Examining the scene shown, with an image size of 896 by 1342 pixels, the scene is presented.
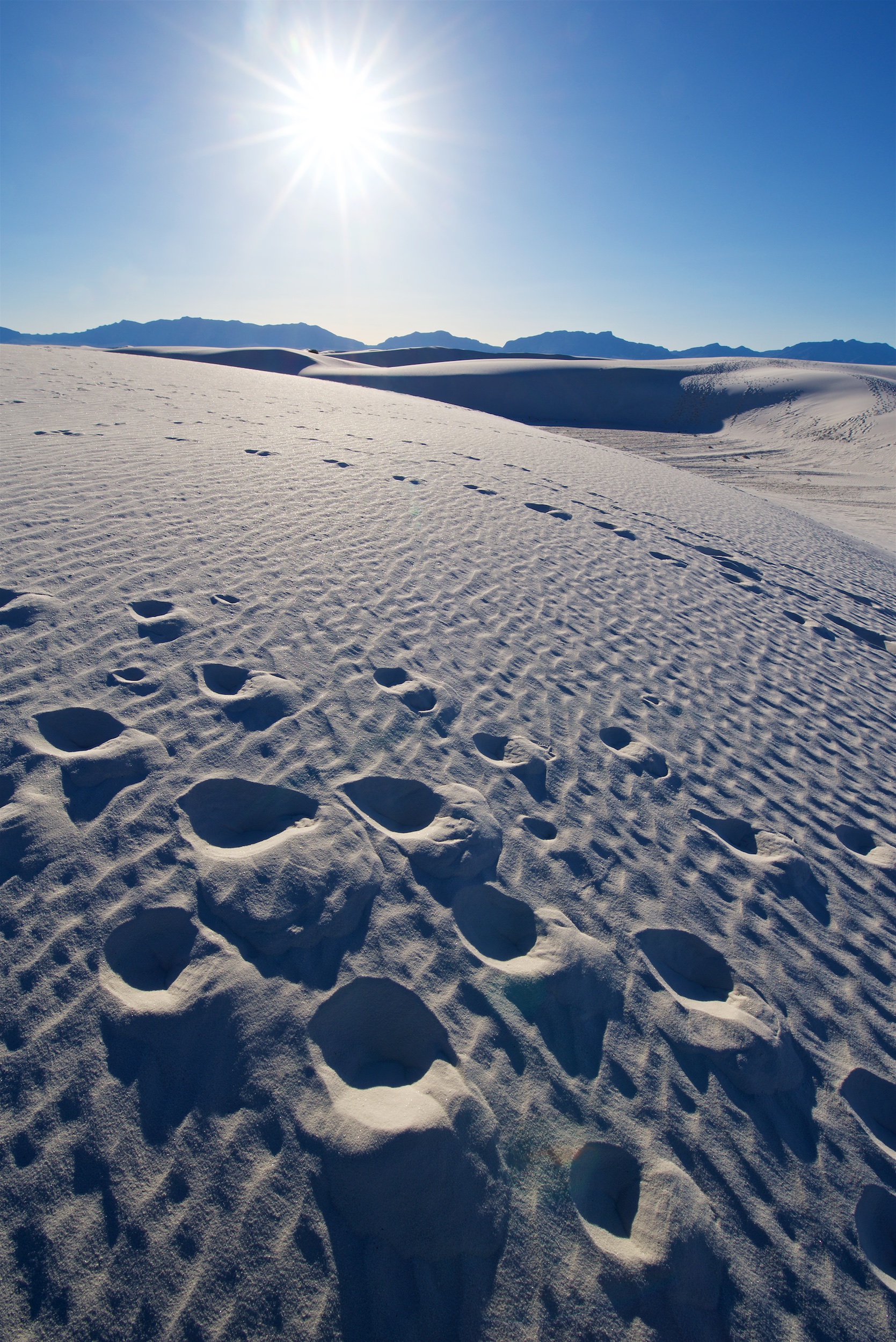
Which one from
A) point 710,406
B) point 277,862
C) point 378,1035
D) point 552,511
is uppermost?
point 710,406

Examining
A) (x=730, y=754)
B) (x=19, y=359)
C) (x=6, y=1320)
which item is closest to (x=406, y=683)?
(x=730, y=754)

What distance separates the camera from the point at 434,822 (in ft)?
8.73

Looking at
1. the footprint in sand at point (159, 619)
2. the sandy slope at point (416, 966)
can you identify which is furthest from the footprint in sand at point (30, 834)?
the footprint in sand at point (159, 619)

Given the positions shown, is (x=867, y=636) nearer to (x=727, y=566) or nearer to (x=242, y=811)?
(x=727, y=566)

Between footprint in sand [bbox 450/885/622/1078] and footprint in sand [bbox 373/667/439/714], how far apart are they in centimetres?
119

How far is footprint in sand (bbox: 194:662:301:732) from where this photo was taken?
2.98 meters

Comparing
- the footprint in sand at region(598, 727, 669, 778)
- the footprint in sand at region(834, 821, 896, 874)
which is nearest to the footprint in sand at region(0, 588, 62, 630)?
the footprint in sand at region(598, 727, 669, 778)

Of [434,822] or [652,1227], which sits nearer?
[652,1227]

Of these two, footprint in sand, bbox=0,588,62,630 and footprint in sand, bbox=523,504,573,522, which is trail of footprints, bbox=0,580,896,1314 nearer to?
footprint in sand, bbox=0,588,62,630

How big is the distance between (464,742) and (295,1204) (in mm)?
1963

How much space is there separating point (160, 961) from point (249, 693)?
1.42 m

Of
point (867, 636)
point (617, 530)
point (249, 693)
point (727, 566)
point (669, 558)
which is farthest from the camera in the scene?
point (617, 530)

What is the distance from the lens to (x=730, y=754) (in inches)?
145

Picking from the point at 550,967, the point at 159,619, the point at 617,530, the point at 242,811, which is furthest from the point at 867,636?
the point at 159,619
